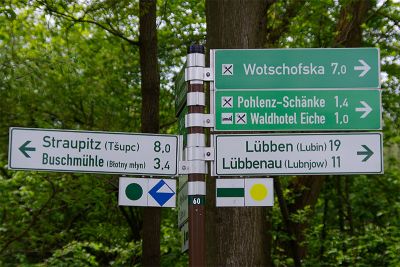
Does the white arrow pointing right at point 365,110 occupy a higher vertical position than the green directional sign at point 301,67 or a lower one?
lower

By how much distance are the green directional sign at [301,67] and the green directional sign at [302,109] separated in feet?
0.22

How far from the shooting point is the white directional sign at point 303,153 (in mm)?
4637

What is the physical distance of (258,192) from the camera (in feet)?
14.8

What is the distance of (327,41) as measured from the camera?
13359mm

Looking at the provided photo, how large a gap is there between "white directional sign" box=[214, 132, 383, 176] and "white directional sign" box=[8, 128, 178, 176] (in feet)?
1.46

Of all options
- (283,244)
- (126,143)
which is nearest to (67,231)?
(283,244)

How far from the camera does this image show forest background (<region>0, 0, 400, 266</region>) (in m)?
9.37

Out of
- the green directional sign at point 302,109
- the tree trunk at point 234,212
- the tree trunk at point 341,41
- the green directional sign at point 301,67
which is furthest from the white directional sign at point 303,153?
the tree trunk at point 341,41

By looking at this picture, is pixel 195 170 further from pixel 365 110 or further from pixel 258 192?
pixel 365 110

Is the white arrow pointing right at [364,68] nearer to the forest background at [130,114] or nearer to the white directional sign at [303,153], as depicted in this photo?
the white directional sign at [303,153]

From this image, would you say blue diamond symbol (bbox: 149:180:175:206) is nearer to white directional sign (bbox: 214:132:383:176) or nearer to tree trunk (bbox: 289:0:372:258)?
white directional sign (bbox: 214:132:383:176)

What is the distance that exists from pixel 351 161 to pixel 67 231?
33.0 feet

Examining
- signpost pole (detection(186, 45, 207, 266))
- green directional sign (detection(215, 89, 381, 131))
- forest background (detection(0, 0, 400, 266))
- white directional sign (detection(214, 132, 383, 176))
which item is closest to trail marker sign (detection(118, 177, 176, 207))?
signpost pole (detection(186, 45, 207, 266))

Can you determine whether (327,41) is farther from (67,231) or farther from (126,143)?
(126,143)
